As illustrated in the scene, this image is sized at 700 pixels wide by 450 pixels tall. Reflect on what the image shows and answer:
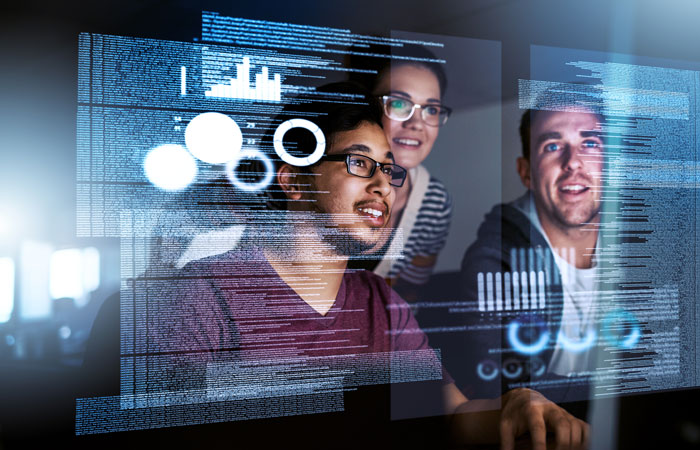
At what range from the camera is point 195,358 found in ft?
4.41

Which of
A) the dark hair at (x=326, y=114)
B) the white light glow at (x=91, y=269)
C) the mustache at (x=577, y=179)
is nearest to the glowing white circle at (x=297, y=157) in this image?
the dark hair at (x=326, y=114)

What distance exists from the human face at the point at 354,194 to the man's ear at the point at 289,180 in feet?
0.13

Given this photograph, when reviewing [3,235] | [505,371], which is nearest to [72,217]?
[3,235]

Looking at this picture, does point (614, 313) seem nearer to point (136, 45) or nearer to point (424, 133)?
point (424, 133)

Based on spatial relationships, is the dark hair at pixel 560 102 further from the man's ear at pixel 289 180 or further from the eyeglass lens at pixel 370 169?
the man's ear at pixel 289 180

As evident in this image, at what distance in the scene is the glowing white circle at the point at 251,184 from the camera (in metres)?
1.36

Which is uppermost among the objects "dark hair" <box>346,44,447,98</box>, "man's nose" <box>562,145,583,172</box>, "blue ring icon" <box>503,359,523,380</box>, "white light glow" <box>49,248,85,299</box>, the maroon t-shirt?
"dark hair" <box>346,44,447,98</box>

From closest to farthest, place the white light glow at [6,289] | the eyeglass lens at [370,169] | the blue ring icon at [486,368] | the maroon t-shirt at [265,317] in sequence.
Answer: the white light glow at [6,289] → the maroon t-shirt at [265,317] → the eyeglass lens at [370,169] → the blue ring icon at [486,368]

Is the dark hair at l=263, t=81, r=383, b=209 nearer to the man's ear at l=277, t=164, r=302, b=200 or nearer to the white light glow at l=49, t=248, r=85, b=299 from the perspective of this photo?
the man's ear at l=277, t=164, r=302, b=200

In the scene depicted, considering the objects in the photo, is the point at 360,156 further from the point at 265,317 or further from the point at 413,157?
the point at 265,317

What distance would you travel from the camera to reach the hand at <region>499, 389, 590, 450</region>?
5.17 ft

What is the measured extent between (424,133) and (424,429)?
81cm


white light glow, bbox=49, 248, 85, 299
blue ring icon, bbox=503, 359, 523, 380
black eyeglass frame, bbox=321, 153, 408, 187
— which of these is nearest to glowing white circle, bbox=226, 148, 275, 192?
black eyeglass frame, bbox=321, 153, 408, 187

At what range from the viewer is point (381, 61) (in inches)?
57.8
